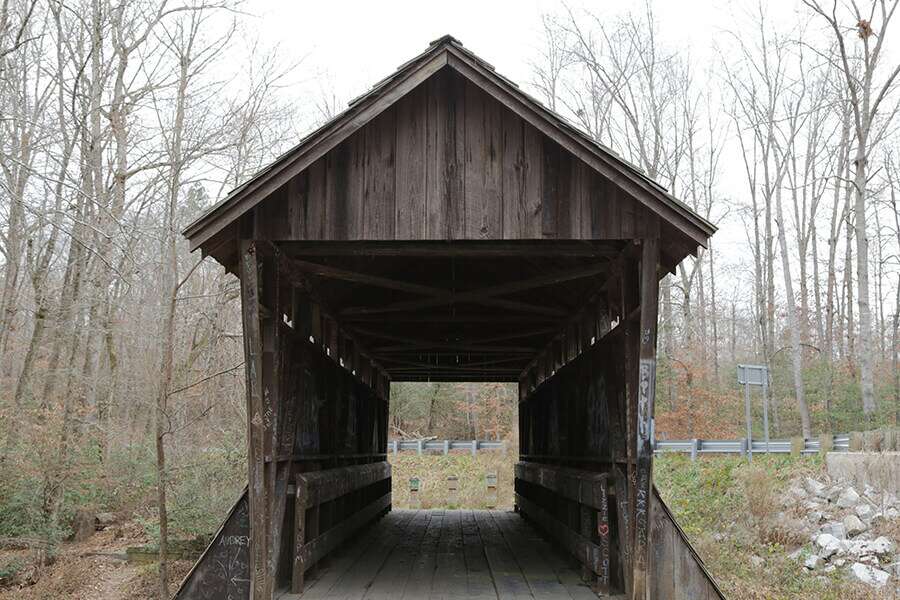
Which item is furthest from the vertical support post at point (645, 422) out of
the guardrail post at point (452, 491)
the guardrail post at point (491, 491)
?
the guardrail post at point (452, 491)

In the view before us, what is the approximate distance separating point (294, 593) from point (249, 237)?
10.5ft

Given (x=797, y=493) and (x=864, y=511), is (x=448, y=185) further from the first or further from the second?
(x=797, y=493)

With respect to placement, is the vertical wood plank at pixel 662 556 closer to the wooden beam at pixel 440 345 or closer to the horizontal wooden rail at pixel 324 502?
the horizontal wooden rail at pixel 324 502

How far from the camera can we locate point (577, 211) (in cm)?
718

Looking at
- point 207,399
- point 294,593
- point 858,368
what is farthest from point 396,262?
point 858,368

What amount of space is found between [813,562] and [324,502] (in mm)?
8038

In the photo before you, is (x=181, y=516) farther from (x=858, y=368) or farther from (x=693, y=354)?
(x=858, y=368)

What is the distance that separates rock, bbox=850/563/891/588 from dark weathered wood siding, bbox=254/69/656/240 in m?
7.34

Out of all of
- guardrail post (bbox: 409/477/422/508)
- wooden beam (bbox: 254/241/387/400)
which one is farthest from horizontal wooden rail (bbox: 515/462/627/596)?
guardrail post (bbox: 409/477/422/508)

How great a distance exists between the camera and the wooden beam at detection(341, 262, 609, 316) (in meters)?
8.41

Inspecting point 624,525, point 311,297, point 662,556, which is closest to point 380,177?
point 311,297

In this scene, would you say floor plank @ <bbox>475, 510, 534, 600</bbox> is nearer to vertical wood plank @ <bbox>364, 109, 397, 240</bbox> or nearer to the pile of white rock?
vertical wood plank @ <bbox>364, 109, 397, 240</bbox>

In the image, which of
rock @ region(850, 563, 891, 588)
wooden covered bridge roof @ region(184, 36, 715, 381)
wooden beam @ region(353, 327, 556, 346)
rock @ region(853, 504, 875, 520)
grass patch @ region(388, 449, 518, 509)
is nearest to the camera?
wooden covered bridge roof @ region(184, 36, 715, 381)

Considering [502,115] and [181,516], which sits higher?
[502,115]
